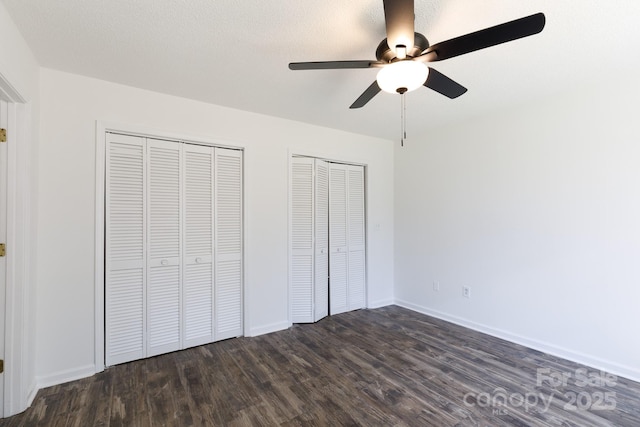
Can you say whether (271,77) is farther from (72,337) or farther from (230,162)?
(72,337)

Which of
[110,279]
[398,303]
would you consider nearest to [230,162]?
[110,279]

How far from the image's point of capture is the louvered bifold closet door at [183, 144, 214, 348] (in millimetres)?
2854

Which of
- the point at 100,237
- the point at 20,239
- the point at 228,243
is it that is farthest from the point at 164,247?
the point at 20,239

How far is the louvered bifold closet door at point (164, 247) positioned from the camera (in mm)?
2678

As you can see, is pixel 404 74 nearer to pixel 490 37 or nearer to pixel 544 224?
pixel 490 37

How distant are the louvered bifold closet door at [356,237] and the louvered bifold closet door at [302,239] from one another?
0.62 m

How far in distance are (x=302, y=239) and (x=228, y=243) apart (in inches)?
35.2

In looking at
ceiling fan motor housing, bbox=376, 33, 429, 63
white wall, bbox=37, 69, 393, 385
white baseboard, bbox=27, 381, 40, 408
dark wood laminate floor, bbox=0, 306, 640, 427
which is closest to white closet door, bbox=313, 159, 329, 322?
white wall, bbox=37, 69, 393, 385

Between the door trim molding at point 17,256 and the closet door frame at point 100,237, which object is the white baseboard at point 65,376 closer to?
the closet door frame at point 100,237

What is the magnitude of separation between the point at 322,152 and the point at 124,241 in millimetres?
2291

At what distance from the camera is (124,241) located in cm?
256

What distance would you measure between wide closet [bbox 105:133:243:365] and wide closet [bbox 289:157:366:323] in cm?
72

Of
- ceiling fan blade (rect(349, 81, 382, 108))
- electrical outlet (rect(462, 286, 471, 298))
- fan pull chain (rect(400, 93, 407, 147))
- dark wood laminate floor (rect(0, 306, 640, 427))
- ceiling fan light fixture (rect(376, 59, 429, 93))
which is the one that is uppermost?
fan pull chain (rect(400, 93, 407, 147))

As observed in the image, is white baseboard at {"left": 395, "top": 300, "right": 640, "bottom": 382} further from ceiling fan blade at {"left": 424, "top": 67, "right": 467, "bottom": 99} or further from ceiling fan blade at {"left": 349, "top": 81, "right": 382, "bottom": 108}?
ceiling fan blade at {"left": 349, "top": 81, "right": 382, "bottom": 108}
